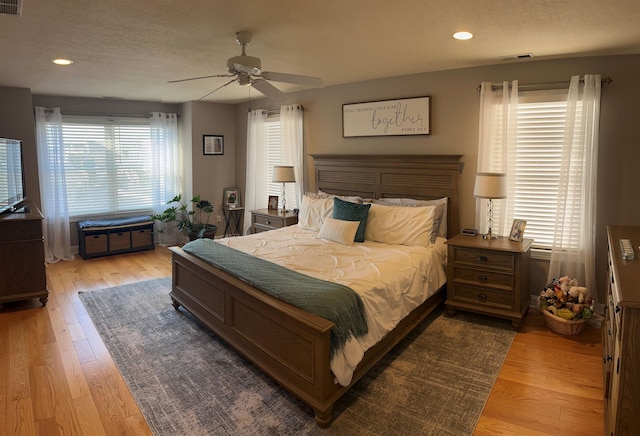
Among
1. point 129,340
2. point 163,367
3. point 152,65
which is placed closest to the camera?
point 163,367

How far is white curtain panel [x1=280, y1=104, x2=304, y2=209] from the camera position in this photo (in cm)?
548

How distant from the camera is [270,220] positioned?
5406 millimetres

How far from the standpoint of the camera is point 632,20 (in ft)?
8.20

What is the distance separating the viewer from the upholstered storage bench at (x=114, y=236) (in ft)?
19.1

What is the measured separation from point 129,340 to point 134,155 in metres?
3.91

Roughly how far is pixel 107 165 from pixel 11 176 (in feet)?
6.16

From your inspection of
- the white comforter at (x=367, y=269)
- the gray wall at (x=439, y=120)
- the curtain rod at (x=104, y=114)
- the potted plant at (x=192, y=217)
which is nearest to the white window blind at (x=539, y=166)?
the gray wall at (x=439, y=120)

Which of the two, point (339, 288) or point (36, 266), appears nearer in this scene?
point (339, 288)

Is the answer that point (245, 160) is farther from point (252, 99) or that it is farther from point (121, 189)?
point (121, 189)

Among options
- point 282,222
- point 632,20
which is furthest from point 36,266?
point 632,20

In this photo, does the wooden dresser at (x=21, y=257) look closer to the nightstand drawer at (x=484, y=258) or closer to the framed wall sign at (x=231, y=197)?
the framed wall sign at (x=231, y=197)

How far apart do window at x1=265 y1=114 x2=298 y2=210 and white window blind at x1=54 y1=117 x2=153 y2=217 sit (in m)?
1.98

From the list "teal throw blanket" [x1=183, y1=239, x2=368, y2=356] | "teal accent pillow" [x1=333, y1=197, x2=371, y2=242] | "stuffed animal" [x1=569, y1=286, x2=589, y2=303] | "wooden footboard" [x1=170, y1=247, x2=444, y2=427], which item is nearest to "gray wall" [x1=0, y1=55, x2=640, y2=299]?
"stuffed animal" [x1=569, y1=286, x2=589, y2=303]

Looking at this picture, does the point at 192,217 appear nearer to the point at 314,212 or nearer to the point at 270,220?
the point at 270,220
